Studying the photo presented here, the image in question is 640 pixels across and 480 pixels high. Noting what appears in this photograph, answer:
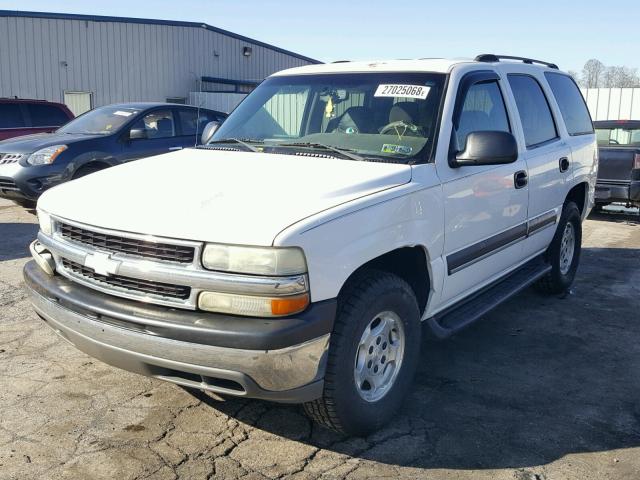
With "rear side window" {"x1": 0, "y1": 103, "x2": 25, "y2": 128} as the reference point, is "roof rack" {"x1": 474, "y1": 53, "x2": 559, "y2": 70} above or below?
above

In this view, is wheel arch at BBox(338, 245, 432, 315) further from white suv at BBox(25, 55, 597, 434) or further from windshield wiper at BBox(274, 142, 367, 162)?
windshield wiper at BBox(274, 142, 367, 162)

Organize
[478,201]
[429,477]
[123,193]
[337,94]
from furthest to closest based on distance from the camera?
[337,94] < [478,201] < [123,193] < [429,477]

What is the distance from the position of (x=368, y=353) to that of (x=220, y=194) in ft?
3.53

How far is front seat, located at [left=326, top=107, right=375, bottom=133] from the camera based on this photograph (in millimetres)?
4188

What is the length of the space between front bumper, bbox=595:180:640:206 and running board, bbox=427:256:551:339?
205 inches

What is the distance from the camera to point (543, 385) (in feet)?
13.8

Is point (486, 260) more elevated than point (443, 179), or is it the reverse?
point (443, 179)

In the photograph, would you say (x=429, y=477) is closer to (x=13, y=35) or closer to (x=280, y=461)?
(x=280, y=461)

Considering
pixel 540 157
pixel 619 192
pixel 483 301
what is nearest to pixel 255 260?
pixel 483 301

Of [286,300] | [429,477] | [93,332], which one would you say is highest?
[286,300]

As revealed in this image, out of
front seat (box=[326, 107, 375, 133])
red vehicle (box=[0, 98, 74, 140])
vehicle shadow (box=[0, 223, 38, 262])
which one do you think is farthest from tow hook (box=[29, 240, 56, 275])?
red vehicle (box=[0, 98, 74, 140])

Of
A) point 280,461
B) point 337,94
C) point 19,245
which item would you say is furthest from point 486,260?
point 19,245

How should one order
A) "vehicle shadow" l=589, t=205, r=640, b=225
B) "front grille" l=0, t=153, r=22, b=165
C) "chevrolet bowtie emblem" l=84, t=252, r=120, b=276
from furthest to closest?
1. "vehicle shadow" l=589, t=205, r=640, b=225
2. "front grille" l=0, t=153, r=22, b=165
3. "chevrolet bowtie emblem" l=84, t=252, r=120, b=276

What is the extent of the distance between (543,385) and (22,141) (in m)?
8.01
